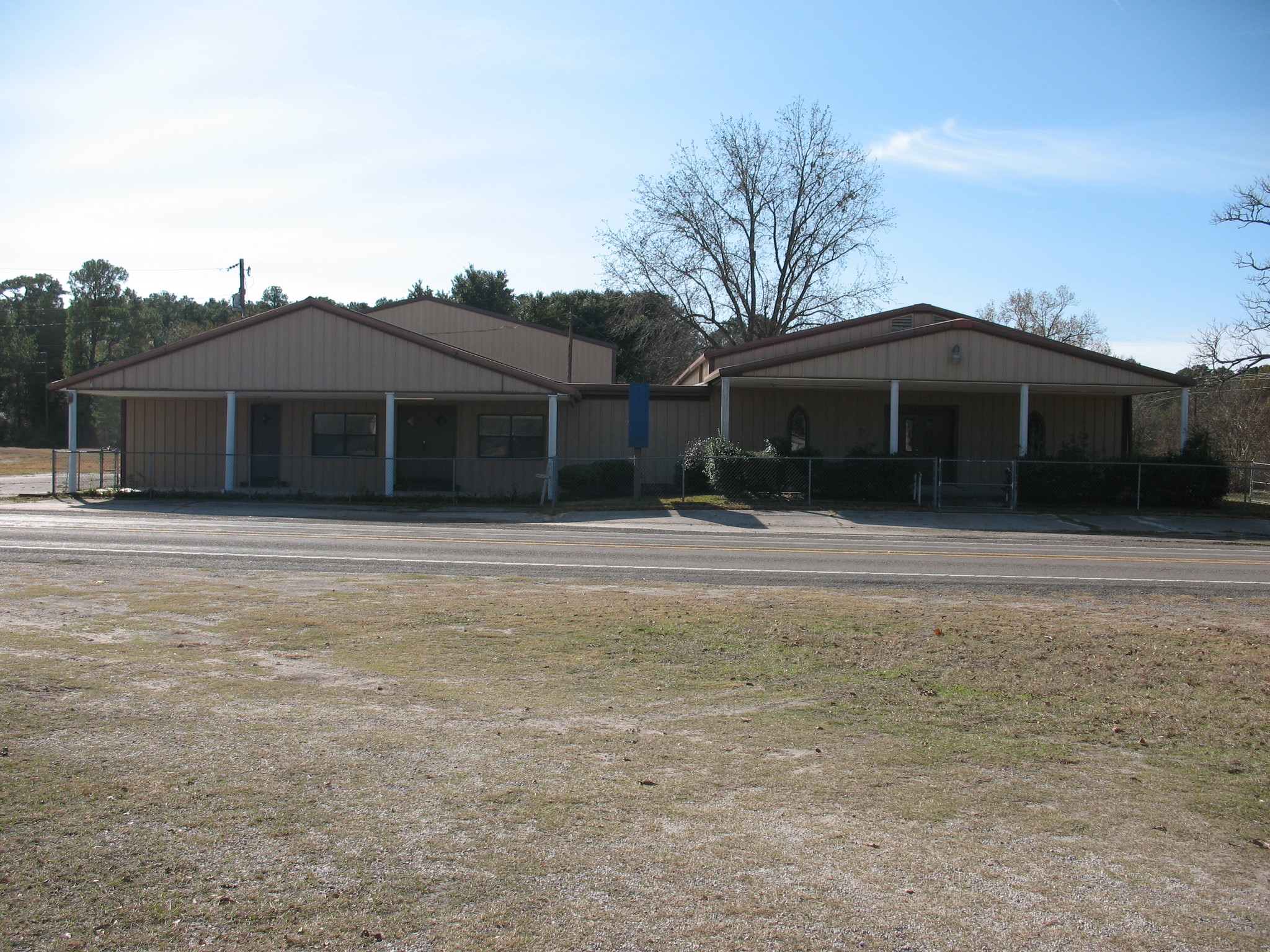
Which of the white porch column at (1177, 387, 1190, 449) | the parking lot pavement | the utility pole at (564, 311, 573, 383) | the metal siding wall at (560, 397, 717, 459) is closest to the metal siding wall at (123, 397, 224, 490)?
the parking lot pavement

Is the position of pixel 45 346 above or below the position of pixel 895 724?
above

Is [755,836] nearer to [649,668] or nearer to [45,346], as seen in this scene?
[649,668]

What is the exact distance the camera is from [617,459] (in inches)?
969

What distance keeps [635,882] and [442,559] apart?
9989 millimetres

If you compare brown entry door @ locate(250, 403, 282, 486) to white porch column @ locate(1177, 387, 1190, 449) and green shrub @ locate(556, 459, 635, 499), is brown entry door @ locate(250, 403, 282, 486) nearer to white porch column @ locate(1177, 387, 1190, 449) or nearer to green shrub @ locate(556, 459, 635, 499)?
green shrub @ locate(556, 459, 635, 499)

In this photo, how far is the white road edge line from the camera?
12570 mm

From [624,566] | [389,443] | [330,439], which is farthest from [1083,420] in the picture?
[330,439]

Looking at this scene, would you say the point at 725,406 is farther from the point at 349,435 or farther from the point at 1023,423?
the point at 349,435

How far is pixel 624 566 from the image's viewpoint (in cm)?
1295

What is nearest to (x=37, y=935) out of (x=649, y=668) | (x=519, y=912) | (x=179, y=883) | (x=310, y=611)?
(x=179, y=883)

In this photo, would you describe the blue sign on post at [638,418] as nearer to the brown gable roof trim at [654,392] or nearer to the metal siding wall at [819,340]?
the brown gable roof trim at [654,392]

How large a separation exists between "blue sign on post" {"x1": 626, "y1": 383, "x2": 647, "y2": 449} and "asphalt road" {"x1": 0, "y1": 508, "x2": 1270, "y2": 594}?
4905 millimetres

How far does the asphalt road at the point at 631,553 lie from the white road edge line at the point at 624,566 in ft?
0.14

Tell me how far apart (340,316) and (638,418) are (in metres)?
8.15
